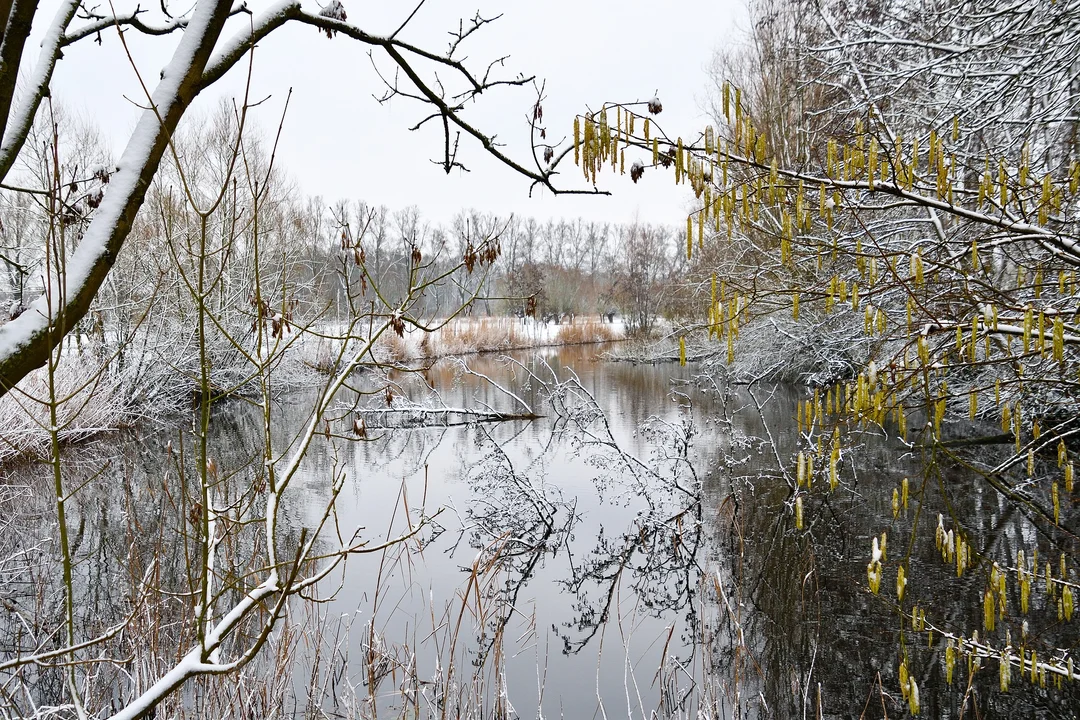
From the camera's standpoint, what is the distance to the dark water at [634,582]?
3.83 m

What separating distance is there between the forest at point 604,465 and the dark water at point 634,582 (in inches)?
1.5

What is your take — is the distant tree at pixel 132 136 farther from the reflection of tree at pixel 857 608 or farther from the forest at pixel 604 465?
the reflection of tree at pixel 857 608

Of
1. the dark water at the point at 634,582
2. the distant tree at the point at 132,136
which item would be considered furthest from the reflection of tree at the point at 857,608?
the distant tree at the point at 132,136

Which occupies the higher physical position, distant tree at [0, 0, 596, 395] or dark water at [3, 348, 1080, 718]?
distant tree at [0, 0, 596, 395]

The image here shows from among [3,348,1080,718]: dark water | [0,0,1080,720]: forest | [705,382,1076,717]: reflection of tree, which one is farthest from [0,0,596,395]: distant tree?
[705,382,1076,717]: reflection of tree

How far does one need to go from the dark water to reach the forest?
0.13ft

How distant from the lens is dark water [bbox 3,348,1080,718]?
12.6 feet

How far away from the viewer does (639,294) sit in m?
30.8

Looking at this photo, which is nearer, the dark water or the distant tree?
the distant tree

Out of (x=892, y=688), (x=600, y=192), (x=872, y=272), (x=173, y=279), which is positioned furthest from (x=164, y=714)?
(x=173, y=279)

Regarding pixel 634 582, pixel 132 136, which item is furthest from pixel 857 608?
pixel 132 136

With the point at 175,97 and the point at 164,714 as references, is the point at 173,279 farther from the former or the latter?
the point at 175,97

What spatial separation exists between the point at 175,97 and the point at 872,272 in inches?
78.0

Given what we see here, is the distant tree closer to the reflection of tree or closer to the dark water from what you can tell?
the dark water
